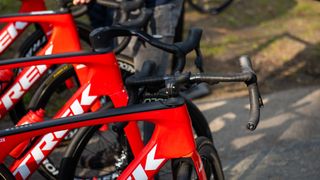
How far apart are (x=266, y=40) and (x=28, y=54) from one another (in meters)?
3.27

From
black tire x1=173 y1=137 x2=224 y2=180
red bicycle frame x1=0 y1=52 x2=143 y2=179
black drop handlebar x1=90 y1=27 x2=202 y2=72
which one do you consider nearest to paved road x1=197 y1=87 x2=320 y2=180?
black tire x1=173 y1=137 x2=224 y2=180

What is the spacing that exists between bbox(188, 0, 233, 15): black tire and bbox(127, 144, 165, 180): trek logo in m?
4.98

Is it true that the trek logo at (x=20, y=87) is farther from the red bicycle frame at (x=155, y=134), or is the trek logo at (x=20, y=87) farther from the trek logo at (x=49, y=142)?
the red bicycle frame at (x=155, y=134)

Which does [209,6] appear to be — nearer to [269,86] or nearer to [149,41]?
[269,86]

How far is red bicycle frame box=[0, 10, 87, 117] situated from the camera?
341 centimetres

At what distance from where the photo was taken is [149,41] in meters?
2.50

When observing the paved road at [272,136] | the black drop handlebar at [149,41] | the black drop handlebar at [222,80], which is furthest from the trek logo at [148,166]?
the paved road at [272,136]

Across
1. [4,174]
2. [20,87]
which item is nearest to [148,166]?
[4,174]

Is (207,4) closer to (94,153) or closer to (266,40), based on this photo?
(266,40)

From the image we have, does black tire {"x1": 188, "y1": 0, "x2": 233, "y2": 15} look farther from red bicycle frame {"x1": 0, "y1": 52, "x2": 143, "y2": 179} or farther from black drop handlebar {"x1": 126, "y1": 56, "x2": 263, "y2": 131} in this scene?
black drop handlebar {"x1": 126, "y1": 56, "x2": 263, "y2": 131}

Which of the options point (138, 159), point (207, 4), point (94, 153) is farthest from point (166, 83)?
point (207, 4)

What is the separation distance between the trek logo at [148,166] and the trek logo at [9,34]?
1.82 meters

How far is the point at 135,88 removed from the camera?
7.75 feet

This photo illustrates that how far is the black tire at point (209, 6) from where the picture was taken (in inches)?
280
